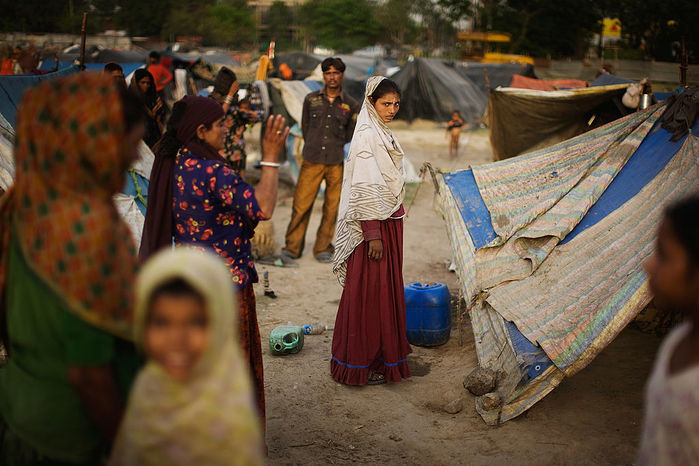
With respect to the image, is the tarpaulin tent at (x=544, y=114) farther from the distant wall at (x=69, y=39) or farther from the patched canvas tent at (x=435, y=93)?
the distant wall at (x=69, y=39)

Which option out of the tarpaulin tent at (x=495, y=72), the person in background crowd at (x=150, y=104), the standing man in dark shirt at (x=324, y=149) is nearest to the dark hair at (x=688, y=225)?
the person in background crowd at (x=150, y=104)

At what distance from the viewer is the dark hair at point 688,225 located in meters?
1.65

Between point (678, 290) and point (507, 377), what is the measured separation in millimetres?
2287

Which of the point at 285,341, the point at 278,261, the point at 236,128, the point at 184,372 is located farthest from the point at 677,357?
the point at 236,128

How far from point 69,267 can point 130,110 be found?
0.45 metres

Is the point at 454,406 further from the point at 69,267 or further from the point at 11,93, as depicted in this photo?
the point at 11,93

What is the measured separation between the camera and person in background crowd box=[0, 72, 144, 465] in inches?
60.5

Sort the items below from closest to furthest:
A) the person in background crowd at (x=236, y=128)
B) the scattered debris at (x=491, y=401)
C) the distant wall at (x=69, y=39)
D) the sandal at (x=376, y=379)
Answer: the scattered debris at (x=491, y=401) < the sandal at (x=376, y=379) < the person in background crowd at (x=236, y=128) < the distant wall at (x=69, y=39)

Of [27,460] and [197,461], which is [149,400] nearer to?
[197,461]

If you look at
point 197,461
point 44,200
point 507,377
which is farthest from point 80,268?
point 507,377

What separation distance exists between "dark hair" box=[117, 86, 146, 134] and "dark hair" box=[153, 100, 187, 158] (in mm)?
1029

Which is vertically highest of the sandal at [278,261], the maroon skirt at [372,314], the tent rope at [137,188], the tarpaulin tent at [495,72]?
the tarpaulin tent at [495,72]

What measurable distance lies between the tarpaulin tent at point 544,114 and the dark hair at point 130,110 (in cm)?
508

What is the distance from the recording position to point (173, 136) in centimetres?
286
